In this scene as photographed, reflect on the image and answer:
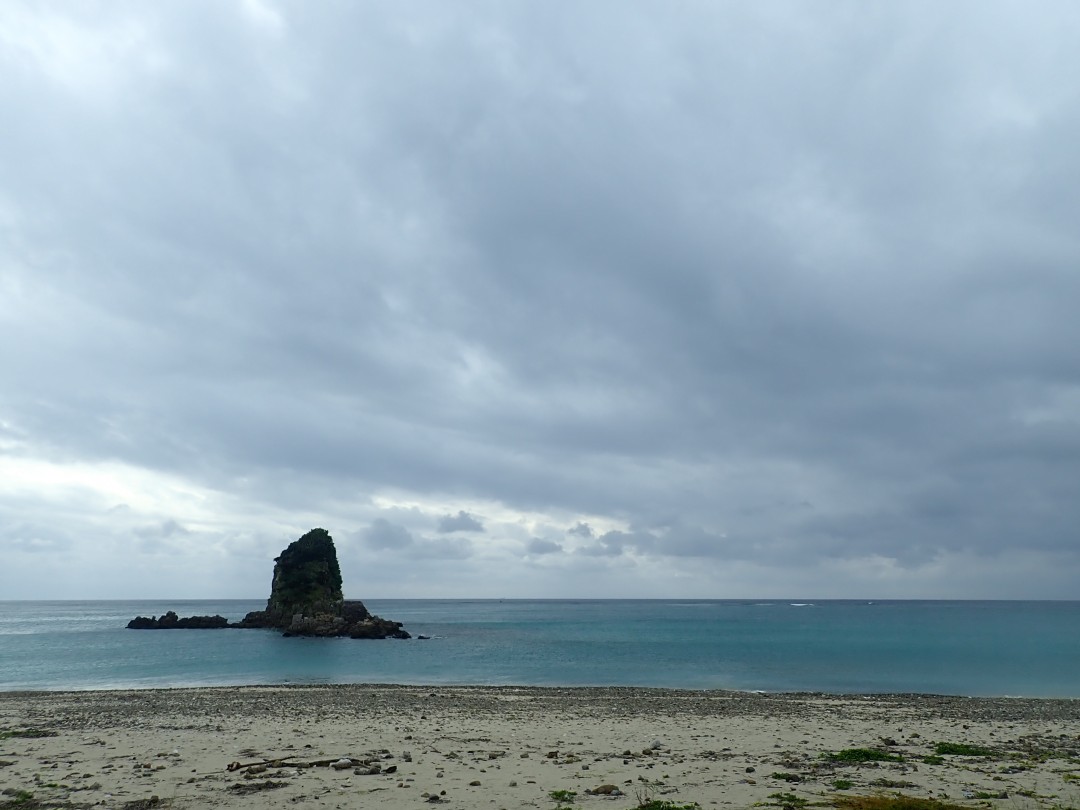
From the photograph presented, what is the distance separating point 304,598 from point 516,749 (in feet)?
402

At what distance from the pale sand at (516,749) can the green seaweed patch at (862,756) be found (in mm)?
417

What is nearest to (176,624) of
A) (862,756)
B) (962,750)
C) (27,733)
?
(27,733)

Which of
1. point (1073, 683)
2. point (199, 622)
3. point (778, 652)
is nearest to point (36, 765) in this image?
point (1073, 683)

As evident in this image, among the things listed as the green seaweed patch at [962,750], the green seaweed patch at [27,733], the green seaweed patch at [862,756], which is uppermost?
the green seaweed patch at [862,756]

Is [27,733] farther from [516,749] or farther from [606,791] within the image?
[606,791]

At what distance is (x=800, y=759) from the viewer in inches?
781

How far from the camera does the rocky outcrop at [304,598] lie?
123688mm

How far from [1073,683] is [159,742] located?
60.9m

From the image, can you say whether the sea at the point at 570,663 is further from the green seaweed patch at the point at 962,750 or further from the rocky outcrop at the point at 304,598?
the green seaweed patch at the point at 962,750

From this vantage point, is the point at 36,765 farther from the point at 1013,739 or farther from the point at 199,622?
the point at 199,622

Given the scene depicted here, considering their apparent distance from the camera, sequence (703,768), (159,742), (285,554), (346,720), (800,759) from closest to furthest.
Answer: (703,768), (800,759), (159,742), (346,720), (285,554)

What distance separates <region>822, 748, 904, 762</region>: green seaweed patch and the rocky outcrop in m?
108

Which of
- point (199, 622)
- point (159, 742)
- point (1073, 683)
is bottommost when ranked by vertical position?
point (199, 622)

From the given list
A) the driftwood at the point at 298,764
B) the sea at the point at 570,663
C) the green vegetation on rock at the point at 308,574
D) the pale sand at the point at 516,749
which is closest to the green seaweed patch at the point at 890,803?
the pale sand at the point at 516,749
